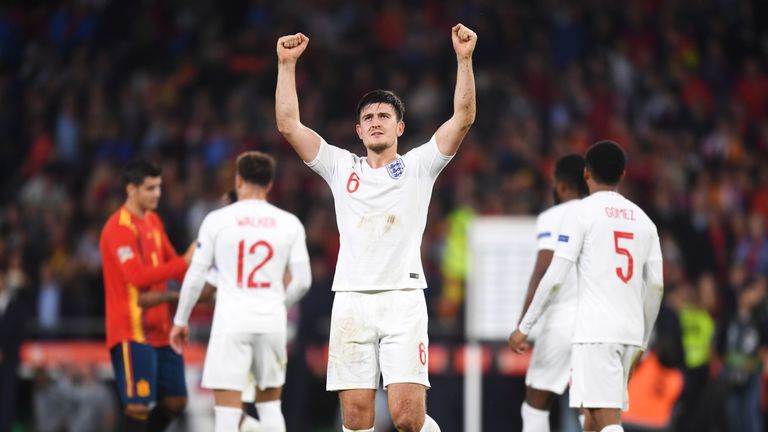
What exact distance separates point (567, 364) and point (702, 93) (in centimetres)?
1179

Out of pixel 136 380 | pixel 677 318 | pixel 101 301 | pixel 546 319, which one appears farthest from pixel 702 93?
pixel 136 380

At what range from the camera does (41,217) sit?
18.5 meters

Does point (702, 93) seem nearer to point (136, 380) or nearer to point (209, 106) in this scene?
point (209, 106)

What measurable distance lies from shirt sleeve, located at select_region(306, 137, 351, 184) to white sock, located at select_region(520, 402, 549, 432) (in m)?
2.70

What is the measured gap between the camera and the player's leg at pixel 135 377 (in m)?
9.90

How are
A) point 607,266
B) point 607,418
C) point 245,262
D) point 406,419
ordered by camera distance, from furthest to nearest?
point 245,262
point 607,266
point 607,418
point 406,419

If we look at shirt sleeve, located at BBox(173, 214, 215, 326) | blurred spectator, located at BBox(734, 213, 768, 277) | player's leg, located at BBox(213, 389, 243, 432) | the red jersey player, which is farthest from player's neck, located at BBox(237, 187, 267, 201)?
blurred spectator, located at BBox(734, 213, 768, 277)

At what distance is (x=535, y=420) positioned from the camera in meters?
9.70

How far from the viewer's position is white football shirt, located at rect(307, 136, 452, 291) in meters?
7.95

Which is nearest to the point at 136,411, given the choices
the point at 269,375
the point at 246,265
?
the point at 269,375

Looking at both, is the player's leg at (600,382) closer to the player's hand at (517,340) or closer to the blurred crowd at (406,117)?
the player's hand at (517,340)

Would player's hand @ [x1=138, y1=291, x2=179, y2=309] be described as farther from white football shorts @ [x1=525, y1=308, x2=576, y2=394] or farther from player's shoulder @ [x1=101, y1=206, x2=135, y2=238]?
white football shorts @ [x1=525, y1=308, x2=576, y2=394]

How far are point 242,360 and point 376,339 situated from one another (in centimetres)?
210

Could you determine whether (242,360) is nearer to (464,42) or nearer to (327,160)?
(327,160)
